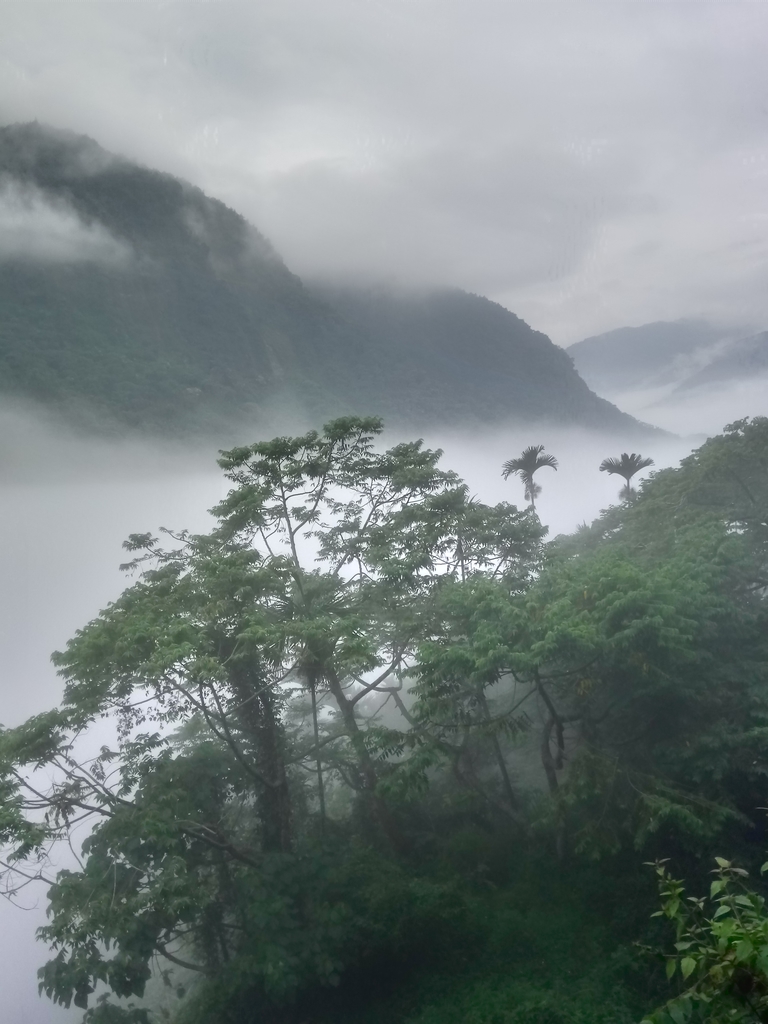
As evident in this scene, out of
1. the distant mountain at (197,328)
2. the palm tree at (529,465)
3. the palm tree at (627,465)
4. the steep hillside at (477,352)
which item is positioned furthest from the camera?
the steep hillside at (477,352)

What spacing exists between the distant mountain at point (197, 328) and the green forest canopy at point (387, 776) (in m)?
13.8

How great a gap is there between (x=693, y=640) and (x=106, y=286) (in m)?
32.4

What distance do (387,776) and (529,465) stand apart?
415 inches

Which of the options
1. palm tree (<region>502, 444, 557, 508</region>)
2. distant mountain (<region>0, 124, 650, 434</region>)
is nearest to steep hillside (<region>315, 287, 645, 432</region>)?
distant mountain (<region>0, 124, 650, 434</region>)

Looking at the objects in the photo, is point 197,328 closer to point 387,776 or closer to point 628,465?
point 628,465

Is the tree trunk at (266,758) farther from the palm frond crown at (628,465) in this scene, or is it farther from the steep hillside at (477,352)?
the steep hillside at (477,352)

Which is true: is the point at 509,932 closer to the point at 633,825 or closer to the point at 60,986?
the point at 633,825

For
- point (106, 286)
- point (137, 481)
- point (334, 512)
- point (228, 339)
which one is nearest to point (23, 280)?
point (106, 286)

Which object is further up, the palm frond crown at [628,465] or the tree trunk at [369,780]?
the palm frond crown at [628,465]

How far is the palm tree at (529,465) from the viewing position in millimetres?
18266

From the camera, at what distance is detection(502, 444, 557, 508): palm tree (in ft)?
59.9

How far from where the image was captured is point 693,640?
32.7 feet

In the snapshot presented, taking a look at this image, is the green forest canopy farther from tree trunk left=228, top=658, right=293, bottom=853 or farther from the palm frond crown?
Result: the palm frond crown

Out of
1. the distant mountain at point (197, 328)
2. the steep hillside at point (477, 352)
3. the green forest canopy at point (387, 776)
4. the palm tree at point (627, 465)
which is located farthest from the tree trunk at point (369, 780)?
the steep hillside at point (477, 352)
